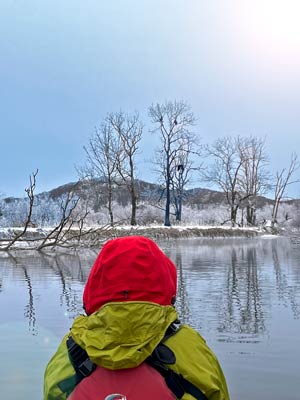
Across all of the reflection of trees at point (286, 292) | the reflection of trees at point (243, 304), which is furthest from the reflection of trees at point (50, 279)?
the reflection of trees at point (286, 292)

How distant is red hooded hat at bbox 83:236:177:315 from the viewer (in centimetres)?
176

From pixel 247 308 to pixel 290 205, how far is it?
63266mm

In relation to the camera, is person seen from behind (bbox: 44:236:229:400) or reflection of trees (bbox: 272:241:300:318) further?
reflection of trees (bbox: 272:241:300:318)

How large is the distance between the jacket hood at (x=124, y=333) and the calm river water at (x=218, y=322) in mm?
2292

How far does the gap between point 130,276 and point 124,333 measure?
20 cm

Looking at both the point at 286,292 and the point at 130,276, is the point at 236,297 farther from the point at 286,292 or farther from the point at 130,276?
the point at 130,276

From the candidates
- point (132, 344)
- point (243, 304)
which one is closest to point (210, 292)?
point (243, 304)

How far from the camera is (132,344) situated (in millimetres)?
1625

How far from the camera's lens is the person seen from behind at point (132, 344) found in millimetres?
1607

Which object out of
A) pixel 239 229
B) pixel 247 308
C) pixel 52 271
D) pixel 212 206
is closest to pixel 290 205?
pixel 212 206

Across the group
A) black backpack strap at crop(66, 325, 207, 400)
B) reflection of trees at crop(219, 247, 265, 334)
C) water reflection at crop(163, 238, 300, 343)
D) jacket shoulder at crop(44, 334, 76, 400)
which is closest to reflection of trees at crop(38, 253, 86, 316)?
water reflection at crop(163, 238, 300, 343)

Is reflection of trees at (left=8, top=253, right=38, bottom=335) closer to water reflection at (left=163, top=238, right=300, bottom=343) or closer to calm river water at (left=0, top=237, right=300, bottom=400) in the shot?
calm river water at (left=0, top=237, right=300, bottom=400)

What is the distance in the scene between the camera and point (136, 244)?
1.81 m

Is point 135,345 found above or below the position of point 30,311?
above
